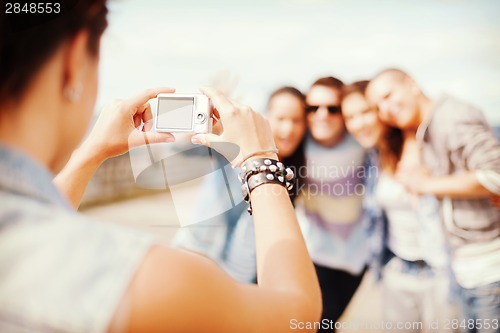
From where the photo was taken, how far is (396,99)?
3.91 feet

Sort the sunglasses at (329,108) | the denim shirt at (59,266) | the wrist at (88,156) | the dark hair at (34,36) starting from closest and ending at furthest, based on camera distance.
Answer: the denim shirt at (59,266), the dark hair at (34,36), the wrist at (88,156), the sunglasses at (329,108)

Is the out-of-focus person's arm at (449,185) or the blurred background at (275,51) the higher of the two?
the blurred background at (275,51)

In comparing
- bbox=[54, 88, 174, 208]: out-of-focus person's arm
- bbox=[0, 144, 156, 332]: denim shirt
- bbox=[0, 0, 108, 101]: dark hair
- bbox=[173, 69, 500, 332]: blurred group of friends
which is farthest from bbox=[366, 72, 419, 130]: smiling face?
bbox=[0, 144, 156, 332]: denim shirt

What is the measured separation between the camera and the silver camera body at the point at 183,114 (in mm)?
957

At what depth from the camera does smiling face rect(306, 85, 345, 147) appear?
47.2 inches

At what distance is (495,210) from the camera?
1.11 metres

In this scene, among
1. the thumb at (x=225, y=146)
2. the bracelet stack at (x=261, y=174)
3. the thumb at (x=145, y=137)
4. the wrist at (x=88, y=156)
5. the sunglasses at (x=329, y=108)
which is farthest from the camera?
the sunglasses at (x=329, y=108)

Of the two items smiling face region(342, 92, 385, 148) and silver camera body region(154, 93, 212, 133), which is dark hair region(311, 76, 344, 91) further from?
silver camera body region(154, 93, 212, 133)

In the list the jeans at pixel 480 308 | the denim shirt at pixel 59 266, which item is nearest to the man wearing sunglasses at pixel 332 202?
the jeans at pixel 480 308

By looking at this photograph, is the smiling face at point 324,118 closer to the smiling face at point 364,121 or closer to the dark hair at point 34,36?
the smiling face at point 364,121

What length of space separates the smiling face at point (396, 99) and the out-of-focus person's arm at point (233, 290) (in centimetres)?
74

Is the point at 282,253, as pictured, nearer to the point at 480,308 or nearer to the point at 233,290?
the point at 233,290

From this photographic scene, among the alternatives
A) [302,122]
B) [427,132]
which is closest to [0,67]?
[302,122]

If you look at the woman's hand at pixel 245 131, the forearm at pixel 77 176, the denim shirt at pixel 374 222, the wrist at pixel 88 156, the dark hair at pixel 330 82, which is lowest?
the denim shirt at pixel 374 222
